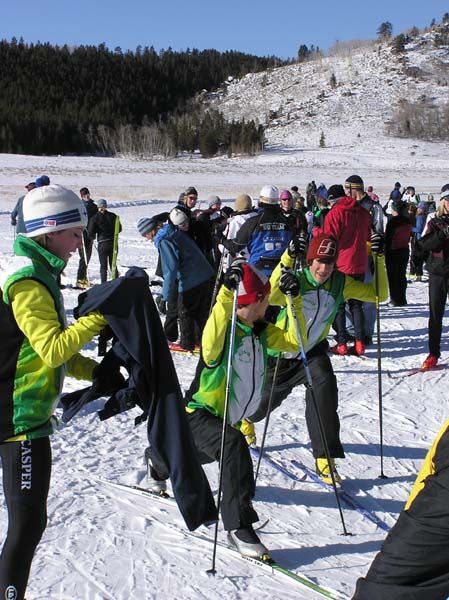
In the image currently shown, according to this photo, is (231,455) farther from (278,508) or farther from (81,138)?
(81,138)

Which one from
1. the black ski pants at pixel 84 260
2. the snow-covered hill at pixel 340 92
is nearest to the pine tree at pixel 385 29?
the snow-covered hill at pixel 340 92

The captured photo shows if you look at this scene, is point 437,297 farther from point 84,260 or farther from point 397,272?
point 84,260

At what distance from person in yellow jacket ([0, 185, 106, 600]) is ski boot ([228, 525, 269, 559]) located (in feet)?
4.32

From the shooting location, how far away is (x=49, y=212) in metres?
2.82

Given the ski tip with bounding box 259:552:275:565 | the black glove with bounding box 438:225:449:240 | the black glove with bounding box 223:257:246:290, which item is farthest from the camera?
the black glove with bounding box 438:225:449:240

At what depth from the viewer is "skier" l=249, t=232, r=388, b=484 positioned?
4.68 metres

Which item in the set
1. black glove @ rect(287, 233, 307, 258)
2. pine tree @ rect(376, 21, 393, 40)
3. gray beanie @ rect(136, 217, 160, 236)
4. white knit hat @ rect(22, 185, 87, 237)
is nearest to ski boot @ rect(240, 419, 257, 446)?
black glove @ rect(287, 233, 307, 258)

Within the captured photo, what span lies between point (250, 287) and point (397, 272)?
24.8 ft

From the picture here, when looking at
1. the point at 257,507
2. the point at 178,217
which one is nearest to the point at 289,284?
the point at 257,507

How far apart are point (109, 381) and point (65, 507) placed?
5.37 ft

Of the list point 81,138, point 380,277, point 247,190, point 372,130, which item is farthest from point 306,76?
point 380,277

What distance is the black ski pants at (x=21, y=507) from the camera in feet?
8.88

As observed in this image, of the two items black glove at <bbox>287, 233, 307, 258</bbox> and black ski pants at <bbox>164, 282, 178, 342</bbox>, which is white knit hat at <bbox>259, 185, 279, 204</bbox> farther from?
black glove at <bbox>287, 233, 307, 258</bbox>

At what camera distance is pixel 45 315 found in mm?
2680
